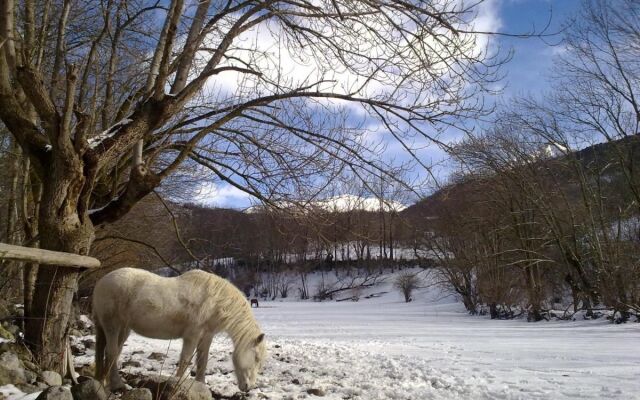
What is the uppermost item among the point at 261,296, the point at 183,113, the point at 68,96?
the point at 183,113

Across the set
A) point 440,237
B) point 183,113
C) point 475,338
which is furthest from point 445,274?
point 183,113

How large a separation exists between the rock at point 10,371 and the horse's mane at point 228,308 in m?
1.87

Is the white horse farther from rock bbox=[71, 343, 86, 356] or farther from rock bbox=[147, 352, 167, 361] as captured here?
rock bbox=[71, 343, 86, 356]

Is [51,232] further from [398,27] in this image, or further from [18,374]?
[398,27]

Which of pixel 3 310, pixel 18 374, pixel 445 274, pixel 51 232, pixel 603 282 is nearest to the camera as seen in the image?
pixel 18 374

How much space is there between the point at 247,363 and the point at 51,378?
209 cm

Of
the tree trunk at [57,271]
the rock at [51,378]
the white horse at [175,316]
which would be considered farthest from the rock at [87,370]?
the rock at [51,378]

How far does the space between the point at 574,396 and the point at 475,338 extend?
909cm

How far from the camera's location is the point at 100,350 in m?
5.81

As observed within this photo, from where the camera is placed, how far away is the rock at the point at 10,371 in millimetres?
4309

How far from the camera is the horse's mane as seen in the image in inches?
236

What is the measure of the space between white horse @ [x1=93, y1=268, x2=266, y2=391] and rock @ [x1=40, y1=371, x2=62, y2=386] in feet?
1.93

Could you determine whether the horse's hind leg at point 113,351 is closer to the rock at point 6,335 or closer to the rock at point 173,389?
the rock at point 173,389

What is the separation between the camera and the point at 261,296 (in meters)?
60.6
